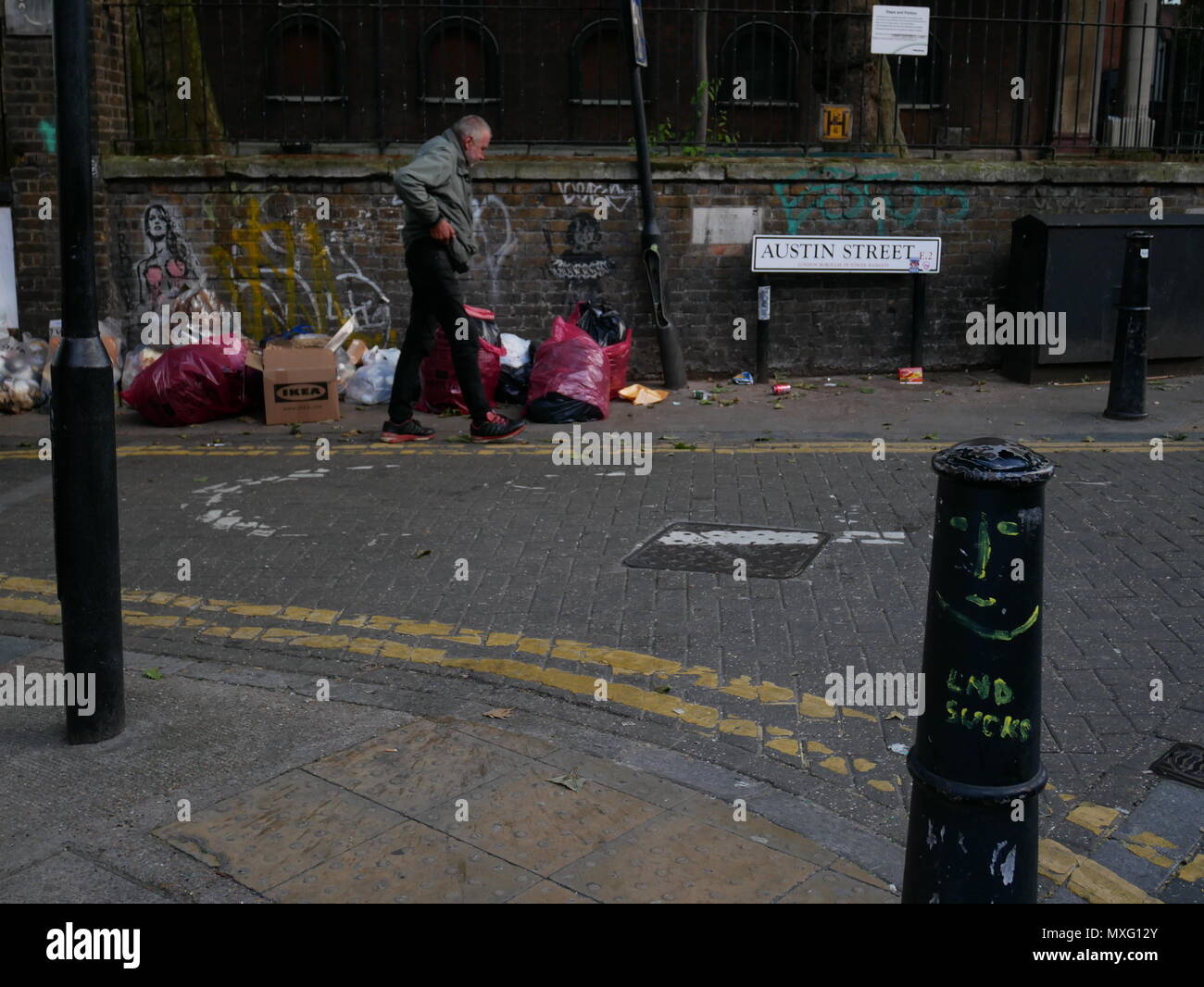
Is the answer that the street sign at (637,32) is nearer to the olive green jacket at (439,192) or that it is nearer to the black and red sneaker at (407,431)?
the olive green jacket at (439,192)

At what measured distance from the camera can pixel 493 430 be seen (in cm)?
866

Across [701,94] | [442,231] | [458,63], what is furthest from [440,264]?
[458,63]

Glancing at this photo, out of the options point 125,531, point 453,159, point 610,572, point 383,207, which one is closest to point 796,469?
point 610,572

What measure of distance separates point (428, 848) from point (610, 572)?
2.63m

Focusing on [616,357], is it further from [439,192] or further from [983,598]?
[983,598]

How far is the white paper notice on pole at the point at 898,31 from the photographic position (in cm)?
1149

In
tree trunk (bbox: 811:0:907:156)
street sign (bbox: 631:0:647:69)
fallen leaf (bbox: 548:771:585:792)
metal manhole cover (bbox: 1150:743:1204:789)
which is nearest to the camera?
fallen leaf (bbox: 548:771:585:792)

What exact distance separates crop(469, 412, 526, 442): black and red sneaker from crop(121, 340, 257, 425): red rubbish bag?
203cm

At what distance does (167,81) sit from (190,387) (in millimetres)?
3498

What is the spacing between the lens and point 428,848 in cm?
338

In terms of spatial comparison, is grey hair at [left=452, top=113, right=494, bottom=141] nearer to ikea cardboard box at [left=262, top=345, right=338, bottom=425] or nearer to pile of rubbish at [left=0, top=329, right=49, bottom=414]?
ikea cardboard box at [left=262, top=345, right=338, bottom=425]

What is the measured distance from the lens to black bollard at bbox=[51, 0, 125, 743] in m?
3.75

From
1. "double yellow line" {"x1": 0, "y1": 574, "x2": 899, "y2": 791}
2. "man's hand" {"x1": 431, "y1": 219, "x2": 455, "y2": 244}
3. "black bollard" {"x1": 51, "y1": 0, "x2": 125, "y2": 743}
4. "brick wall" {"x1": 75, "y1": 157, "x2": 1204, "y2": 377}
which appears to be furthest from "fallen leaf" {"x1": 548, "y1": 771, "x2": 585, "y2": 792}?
"brick wall" {"x1": 75, "y1": 157, "x2": 1204, "y2": 377}
